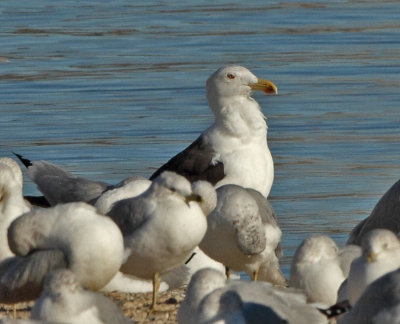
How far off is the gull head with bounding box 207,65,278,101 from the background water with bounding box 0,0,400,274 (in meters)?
1.49

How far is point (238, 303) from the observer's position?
21.1ft

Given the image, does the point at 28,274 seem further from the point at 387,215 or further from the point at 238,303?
the point at 387,215

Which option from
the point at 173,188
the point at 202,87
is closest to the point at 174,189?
the point at 173,188

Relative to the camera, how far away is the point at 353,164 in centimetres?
1532

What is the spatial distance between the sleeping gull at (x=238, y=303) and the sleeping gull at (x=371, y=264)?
10.1 inches

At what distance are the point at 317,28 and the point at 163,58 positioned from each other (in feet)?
12.7

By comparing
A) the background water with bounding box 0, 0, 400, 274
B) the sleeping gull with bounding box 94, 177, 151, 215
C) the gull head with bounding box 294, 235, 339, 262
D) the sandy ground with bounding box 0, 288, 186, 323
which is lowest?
the background water with bounding box 0, 0, 400, 274

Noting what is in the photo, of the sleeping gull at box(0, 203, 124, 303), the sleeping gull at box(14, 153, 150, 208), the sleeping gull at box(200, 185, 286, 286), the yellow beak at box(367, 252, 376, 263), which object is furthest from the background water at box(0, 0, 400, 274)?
the yellow beak at box(367, 252, 376, 263)

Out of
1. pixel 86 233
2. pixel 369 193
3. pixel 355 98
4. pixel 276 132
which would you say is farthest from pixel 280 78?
pixel 86 233

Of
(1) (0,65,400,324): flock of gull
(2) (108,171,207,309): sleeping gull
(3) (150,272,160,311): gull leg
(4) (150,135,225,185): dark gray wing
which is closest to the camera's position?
(1) (0,65,400,324): flock of gull

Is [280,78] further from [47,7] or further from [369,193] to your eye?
[47,7]

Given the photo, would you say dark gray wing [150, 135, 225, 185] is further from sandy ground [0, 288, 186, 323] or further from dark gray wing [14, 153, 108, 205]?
sandy ground [0, 288, 186, 323]

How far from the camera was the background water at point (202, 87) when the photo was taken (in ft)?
48.7

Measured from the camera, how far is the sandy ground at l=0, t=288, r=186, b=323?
841 centimetres
